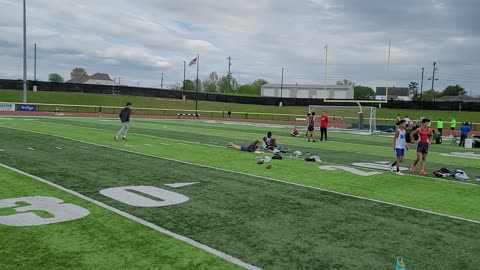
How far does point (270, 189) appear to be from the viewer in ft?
33.2

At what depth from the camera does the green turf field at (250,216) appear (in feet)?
18.2

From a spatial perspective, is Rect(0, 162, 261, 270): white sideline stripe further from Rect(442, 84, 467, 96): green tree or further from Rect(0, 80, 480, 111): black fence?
Rect(442, 84, 467, 96): green tree

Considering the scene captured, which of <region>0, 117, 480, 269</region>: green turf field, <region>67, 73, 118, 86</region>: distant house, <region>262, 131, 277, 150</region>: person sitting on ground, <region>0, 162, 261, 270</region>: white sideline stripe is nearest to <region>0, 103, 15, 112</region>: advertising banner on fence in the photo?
<region>0, 117, 480, 269</region>: green turf field

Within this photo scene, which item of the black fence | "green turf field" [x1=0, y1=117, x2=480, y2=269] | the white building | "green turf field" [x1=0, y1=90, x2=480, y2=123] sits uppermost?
the white building

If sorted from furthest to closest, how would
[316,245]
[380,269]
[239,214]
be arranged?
[239,214] < [316,245] < [380,269]

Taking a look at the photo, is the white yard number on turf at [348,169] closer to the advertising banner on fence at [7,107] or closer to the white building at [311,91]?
the advertising banner on fence at [7,107]

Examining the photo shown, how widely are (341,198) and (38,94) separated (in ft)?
233

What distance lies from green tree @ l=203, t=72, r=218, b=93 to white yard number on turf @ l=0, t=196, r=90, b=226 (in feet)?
428

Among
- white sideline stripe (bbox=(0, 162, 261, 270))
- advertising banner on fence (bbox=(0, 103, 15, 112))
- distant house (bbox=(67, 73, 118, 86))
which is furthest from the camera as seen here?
distant house (bbox=(67, 73, 118, 86))

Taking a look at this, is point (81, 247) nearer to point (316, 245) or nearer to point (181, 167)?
point (316, 245)

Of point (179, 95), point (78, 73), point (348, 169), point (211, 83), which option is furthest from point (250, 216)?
point (78, 73)

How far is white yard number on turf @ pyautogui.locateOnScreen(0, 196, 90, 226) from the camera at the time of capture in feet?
22.0

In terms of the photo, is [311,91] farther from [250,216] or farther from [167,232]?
[167,232]

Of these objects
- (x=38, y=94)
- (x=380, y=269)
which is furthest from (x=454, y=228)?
(x=38, y=94)
